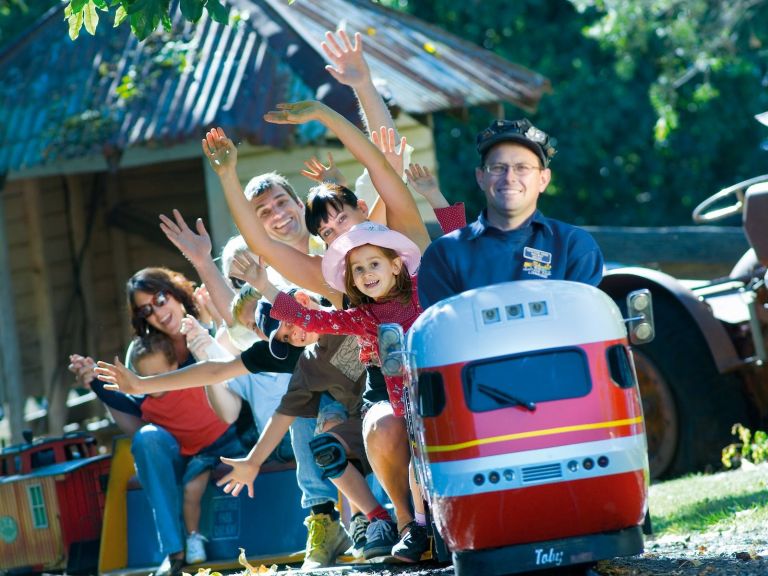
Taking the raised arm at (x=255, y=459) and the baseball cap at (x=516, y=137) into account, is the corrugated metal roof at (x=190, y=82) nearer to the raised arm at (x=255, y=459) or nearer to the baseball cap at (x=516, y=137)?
the raised arm at (x=255, y=459)

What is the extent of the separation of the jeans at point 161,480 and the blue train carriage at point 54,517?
2.42ft

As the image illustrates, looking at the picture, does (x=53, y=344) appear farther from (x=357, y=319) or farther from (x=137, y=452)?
(x=357, y=319)

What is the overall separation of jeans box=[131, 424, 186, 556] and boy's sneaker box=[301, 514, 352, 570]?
0.89 m

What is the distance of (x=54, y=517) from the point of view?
8156 mm

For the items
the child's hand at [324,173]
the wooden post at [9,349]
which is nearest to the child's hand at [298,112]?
the child's hand at [324,173]

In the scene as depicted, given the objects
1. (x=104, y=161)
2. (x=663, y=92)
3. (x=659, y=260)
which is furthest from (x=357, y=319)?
(x=663, y=92)

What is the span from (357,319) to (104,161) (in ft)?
22.6

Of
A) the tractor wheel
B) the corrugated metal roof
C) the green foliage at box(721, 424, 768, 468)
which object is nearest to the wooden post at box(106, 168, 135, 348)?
the corrugated metal roof

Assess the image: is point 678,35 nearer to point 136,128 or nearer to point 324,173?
point 136,128

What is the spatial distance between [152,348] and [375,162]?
227 cm

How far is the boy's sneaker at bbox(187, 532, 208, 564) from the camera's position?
24.4 feet

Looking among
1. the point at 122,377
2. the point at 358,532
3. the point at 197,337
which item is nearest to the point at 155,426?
the point at 197,337

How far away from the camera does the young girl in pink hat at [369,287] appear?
5.73 m

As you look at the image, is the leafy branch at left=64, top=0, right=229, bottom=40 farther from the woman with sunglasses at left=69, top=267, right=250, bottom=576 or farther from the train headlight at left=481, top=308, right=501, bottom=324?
the train headlight at left=481, top=308, right=501, bottom=324
